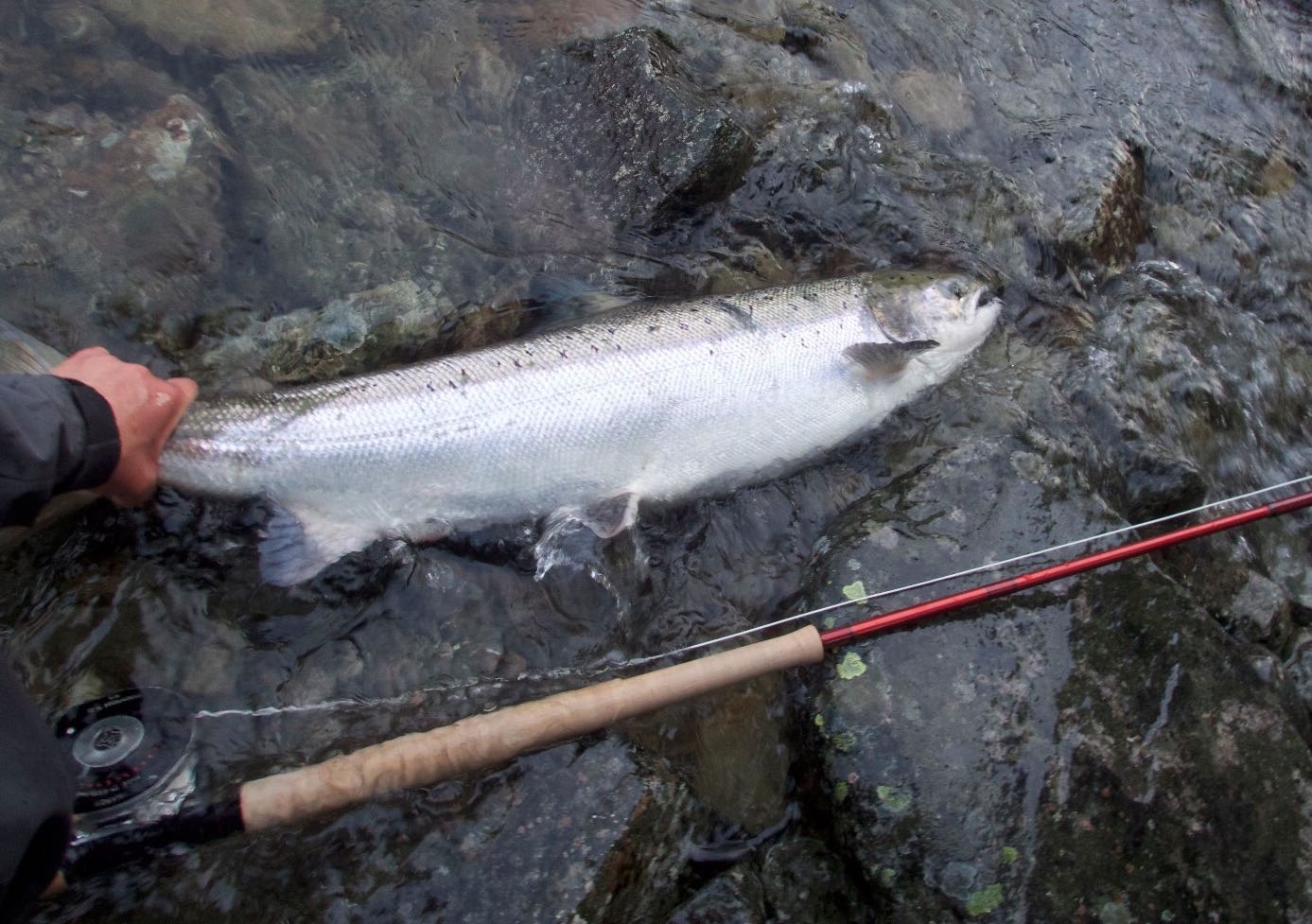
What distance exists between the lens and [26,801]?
1924mm

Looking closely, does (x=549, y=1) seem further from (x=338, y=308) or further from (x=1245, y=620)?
(x=1245, y=620)

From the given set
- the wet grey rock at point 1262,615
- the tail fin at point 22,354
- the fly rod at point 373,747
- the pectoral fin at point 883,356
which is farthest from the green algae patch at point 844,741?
the tail fin at point 22,354

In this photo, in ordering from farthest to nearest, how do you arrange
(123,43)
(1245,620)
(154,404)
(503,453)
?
(123,43) < (1245,620) < (503,453) < (154,404)

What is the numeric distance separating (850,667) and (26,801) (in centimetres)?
254

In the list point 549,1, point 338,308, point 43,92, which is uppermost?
point 549,1

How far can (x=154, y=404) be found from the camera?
316cm

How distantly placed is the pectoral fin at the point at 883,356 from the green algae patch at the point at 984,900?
92.3 inches

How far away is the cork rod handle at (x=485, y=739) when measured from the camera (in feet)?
8.35

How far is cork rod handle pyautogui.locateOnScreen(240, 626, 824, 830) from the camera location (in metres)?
2.54

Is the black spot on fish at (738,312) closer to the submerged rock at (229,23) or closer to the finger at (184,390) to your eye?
the finger at (184,390)

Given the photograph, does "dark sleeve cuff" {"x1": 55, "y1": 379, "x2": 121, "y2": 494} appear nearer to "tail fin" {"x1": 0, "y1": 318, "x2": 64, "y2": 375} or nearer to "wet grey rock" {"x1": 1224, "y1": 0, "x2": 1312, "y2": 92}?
"tail fin" {"x1": 0, "y1": 318, "x2": 64, "y2": 375}

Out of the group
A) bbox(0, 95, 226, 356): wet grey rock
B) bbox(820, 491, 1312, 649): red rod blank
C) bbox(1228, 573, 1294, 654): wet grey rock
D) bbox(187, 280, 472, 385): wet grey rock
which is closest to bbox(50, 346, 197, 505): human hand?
Result: bbox(187, 280, 472, 385): wet grey rock

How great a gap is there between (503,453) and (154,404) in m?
1.29

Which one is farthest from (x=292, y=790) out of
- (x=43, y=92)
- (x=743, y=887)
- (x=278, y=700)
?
(x=43, y=92)
